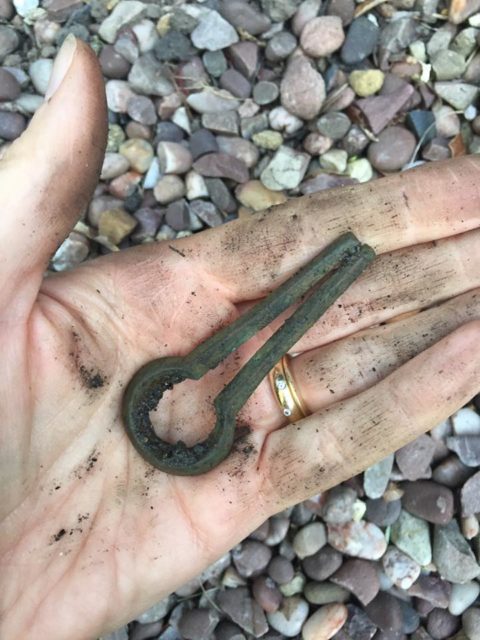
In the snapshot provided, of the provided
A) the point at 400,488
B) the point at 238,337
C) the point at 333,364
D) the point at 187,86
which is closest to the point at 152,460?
the point at 238,337

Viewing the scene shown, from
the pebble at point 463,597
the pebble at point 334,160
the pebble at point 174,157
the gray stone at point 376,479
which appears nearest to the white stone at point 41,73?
the pebble at point 174,157

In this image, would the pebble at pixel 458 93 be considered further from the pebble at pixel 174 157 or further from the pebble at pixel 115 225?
the pebble at pixel 115 225

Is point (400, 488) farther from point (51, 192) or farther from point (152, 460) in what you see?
point (51, 192)

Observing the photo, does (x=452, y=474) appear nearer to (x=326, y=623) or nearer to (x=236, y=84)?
(x=326, y=623)

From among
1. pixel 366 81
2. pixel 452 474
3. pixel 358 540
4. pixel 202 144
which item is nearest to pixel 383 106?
pixel 366 81

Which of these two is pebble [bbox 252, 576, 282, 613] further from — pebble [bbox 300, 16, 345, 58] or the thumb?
pebble [bbox 300, 16, 345, 58]

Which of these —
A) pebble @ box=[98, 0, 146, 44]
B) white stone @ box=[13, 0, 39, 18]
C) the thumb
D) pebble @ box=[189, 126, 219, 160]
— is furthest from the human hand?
white stone @ box=[13, 0, 39, 18]
